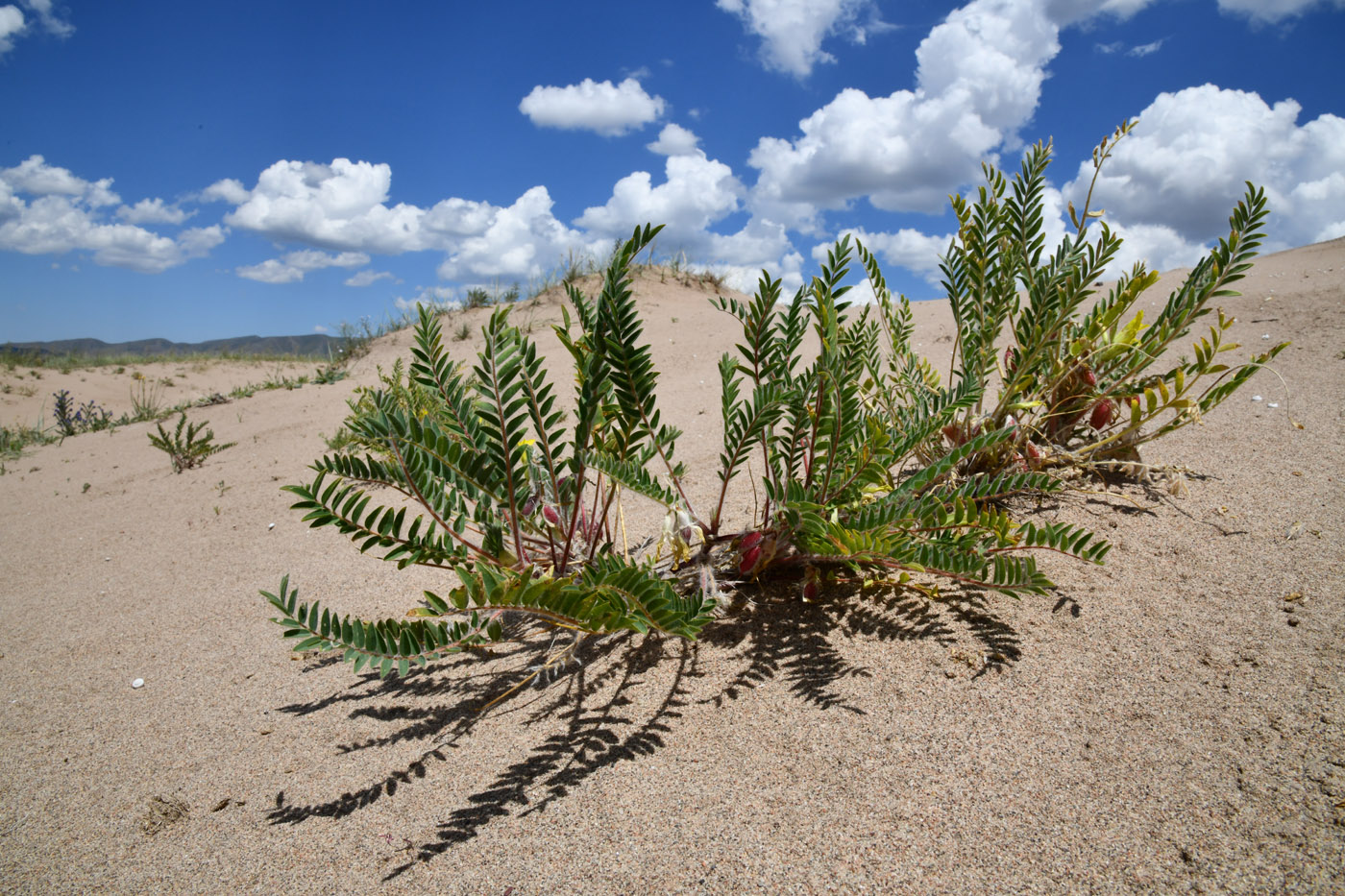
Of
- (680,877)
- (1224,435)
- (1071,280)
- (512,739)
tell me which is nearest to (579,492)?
(512,739)

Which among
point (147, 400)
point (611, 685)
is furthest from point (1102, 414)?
point (147, 400)

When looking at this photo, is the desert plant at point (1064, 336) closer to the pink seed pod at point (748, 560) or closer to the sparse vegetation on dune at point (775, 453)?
the sparse vegetation on dune at point (775, 453)

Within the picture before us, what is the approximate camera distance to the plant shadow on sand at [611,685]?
1.31 metres

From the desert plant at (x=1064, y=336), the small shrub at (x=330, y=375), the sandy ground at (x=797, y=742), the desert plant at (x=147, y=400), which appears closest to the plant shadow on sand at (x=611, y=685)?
the sandy ground at (x=797, y=742)

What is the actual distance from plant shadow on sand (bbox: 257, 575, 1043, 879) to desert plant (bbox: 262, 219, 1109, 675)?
0.11 meters

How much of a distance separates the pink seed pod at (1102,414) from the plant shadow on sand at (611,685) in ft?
2.72

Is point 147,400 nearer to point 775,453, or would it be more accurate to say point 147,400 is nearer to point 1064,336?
point 775,453

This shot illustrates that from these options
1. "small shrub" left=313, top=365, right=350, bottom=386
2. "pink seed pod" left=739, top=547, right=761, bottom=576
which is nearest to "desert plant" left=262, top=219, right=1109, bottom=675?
"pink seed pod" left=739, top=547, right=761, bottom=576

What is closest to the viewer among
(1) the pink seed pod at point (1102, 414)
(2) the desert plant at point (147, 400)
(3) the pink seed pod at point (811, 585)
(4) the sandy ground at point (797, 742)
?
(4) the sandy ground at point (797, 742)

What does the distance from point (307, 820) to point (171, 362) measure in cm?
1454

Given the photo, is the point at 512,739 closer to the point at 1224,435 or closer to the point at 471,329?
the point at 1224,435

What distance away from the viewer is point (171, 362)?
1270 cm

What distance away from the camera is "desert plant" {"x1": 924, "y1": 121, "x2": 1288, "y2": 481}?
179 centimetres

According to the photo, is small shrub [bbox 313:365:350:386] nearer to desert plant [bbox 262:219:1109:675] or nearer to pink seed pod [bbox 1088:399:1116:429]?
desert plant [bbox 262:219:1109:675]
